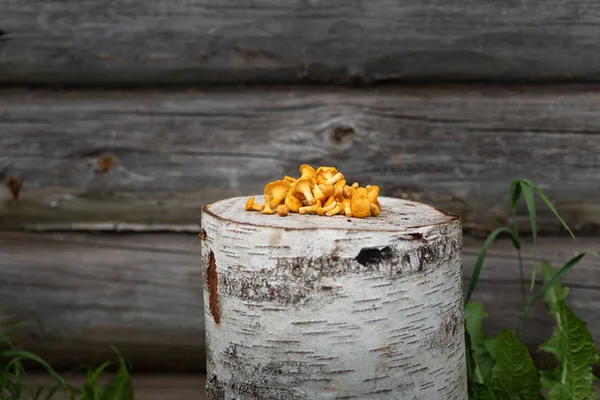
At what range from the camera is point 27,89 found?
2.07 metres

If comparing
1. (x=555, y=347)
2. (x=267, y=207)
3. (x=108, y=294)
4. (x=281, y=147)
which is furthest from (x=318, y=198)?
(x=108, y=294)

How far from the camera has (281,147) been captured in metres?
2.03

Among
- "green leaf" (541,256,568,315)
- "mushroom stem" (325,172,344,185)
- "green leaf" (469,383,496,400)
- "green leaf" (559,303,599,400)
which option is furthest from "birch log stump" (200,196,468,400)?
"green leaf" (541,256,568,315)

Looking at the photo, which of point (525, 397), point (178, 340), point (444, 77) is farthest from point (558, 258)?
point (178, 340)

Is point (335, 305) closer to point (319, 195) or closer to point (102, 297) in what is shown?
point (319, 195)

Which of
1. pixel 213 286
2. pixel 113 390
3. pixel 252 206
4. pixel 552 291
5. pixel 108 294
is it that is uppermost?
pixel 252 206

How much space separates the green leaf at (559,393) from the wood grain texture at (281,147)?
533 millimetres

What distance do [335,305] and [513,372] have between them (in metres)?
0.66

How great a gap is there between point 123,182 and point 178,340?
1.79 feet

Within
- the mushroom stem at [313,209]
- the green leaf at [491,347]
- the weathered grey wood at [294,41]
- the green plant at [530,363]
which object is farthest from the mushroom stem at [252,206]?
the green leaf at [491,347]

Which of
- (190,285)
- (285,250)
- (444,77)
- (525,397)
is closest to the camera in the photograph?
(285,250)

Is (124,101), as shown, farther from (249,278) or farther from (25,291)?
(249,278)

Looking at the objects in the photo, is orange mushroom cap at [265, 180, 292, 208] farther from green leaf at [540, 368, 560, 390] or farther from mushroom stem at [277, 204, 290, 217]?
green leaf at [540, 368, 560, 390]

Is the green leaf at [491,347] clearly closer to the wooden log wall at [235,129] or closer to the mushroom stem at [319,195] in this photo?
the wooden log wall at [235,129]
